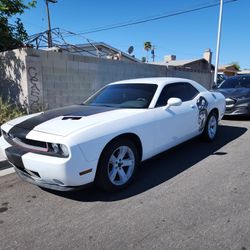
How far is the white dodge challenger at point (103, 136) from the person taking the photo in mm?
3023

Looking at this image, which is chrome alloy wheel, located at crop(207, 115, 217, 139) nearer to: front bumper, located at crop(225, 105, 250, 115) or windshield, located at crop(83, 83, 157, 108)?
windshield, located at crop(83, 83, 157, 108)

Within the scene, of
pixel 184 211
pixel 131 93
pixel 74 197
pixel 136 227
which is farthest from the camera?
pixel 131 93

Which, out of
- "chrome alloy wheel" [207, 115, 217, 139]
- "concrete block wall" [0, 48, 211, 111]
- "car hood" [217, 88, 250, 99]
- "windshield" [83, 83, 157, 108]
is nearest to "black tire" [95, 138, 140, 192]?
"windshield" [83, 83, 157, 108]

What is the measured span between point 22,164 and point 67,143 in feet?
2.42

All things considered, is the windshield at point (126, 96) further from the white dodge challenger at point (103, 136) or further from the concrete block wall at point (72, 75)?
the concrete block wall at point (72, 75)

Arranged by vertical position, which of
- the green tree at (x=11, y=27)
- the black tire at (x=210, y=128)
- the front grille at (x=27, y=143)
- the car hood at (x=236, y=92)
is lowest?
the black tire at (x=210, y=128)

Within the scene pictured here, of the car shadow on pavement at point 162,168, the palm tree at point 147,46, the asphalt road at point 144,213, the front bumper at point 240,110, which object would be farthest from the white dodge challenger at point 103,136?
the palm tree at point 147,46

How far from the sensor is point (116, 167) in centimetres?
355

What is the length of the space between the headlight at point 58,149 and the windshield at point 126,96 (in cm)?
152

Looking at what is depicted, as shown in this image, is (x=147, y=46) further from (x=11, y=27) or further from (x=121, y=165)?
(x=121, y=165)

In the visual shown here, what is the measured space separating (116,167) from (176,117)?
1.49 meters

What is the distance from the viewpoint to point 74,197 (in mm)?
3465

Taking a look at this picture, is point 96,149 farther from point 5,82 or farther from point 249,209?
point 5,82

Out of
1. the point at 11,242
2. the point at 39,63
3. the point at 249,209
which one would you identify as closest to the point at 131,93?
the point at 249,209
